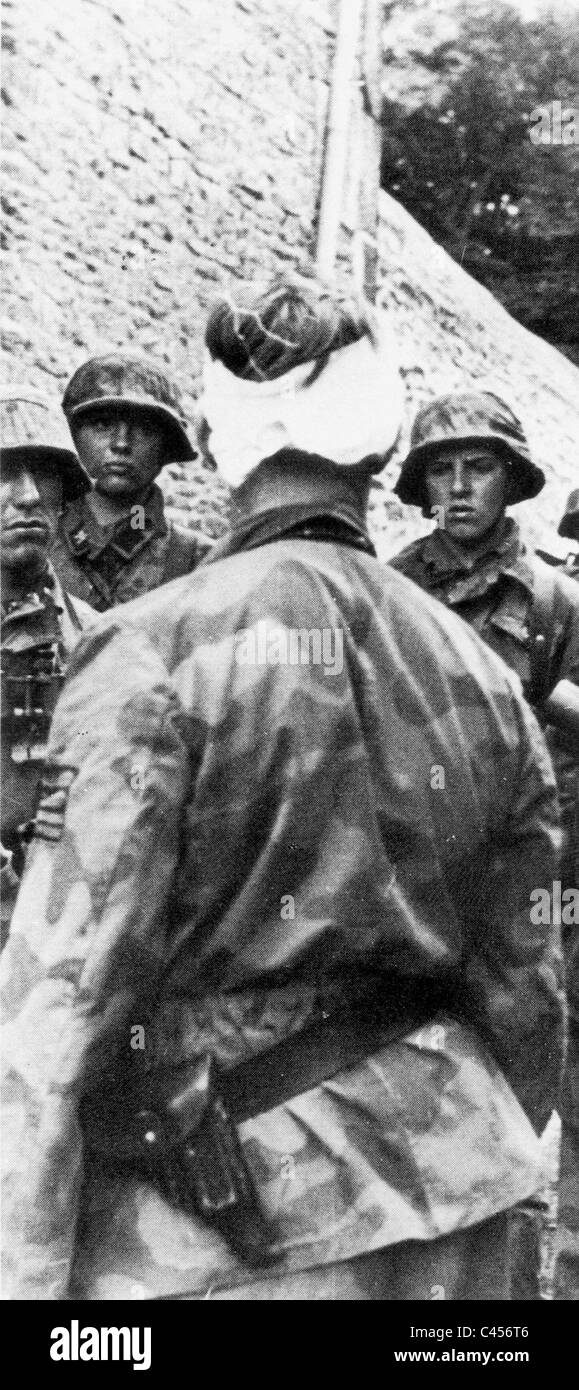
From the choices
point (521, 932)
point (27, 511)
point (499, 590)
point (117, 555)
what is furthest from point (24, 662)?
point (521, 932)

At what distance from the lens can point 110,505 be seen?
3453 millimetres

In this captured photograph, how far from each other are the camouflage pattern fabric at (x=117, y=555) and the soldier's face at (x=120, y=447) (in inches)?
2.0

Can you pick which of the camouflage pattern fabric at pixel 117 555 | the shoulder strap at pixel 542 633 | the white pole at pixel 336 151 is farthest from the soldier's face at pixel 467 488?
the white pole at pixel 336 151

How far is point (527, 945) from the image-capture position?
2270 millimetres

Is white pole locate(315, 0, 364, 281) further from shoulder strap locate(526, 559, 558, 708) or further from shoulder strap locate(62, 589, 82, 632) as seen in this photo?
shoulder strap locate(62, 589, 82, 632)

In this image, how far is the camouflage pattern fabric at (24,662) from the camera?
2.97 m

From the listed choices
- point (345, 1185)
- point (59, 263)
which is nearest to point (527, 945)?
point (345, 1185)

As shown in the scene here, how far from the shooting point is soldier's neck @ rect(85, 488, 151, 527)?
344 centimetres

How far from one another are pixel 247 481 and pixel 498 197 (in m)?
2.01

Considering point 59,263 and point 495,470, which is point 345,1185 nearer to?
point 495,470

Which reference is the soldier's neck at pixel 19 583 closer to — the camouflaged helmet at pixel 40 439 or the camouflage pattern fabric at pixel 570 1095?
the camouflaged helmet at pixel 40 439

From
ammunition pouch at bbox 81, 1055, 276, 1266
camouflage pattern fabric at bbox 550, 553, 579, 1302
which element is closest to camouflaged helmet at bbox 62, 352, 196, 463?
camouflage pattern fabric at bbox 550, 553, 579, 1302

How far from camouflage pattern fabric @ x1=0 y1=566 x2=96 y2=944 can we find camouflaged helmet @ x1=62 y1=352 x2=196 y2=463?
38 cm
